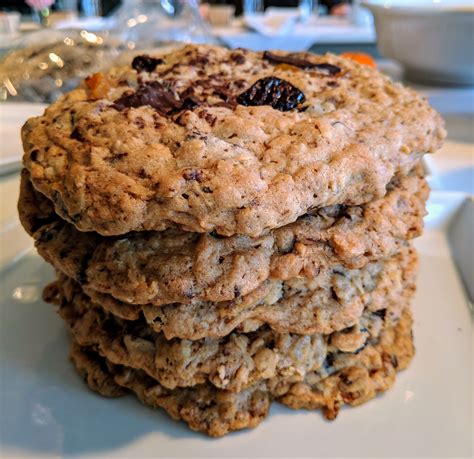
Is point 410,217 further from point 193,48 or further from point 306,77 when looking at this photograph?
point 193,48

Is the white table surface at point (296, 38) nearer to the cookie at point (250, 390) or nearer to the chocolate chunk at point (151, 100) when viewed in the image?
the chocolate chunk at point (151, 100)

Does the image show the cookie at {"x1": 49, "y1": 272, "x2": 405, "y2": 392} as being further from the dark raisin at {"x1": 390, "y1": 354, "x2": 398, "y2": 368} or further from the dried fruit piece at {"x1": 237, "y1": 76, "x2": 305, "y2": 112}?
the dried fruit piece at {"x1": 237, "y1": 76, "x2": 305, "y2": 112}

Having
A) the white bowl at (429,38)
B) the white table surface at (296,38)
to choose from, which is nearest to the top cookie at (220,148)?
the white bowl at (429,38)

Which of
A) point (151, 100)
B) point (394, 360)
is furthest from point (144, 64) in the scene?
point (394, 360)

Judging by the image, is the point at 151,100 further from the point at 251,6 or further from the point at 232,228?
the point at 251,6

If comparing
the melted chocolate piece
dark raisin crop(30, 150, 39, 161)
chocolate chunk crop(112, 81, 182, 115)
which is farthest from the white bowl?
dark raisin crop(30, 150, 39, 161)

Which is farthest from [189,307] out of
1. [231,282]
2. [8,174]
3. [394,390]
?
[8,174]

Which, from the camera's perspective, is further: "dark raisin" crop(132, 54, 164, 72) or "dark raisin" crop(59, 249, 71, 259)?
"dark raisin" crop(132, 54, 164, 72)
